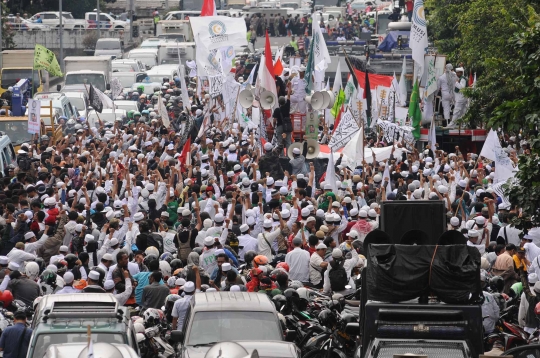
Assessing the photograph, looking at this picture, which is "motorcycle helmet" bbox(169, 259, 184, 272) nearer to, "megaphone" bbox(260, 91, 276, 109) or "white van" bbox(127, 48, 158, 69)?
"megaphone" bbox(260, 91, 276, 109)

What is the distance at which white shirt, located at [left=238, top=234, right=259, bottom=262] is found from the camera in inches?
731

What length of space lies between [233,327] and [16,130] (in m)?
18.0

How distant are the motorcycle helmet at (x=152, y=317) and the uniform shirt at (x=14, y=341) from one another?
1760 mm

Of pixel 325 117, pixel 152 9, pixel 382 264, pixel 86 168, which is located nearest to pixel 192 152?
pixel 86 168

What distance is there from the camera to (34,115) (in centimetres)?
2808

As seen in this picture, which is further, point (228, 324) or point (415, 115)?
point (415, 115)

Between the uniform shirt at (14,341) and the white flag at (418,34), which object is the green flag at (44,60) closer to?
the white flag at (418,34)

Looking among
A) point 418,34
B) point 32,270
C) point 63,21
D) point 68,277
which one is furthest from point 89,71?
point 68,277

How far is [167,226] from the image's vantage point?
20.0 m

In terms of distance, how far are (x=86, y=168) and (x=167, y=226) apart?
469cm

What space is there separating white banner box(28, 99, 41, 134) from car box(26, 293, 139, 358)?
14463 millimetres

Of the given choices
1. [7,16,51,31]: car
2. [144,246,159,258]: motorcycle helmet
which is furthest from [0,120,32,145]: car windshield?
[7,16,51,31]: car

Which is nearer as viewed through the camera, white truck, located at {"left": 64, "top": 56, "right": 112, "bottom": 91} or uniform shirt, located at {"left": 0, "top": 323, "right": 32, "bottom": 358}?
uniform shirt, located at {"left": 0, "top": 323, "right": 32, "bottom": 358}

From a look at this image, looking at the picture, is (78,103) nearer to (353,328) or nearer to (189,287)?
(189,287)
